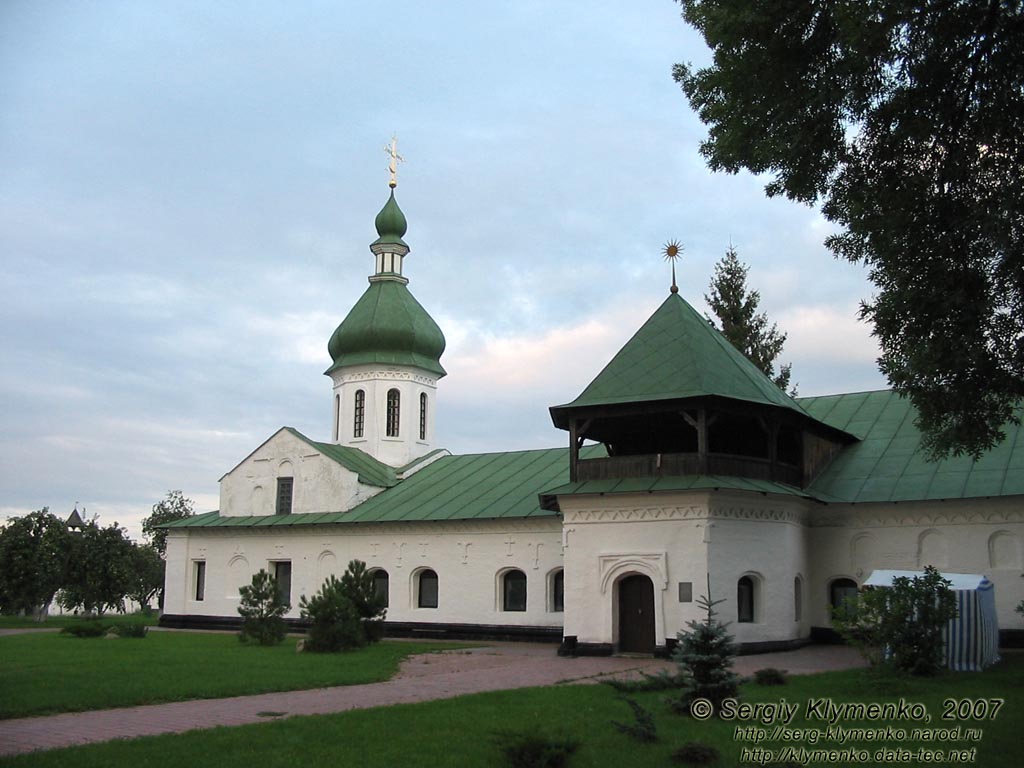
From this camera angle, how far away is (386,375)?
121 feet

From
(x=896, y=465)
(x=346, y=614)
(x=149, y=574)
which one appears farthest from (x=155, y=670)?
(x=149, y=574)

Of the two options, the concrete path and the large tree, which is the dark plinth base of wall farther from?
the large tree

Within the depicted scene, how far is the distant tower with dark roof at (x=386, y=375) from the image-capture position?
36.8 m

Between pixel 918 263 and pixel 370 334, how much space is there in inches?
1068

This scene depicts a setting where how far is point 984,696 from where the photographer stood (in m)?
13.1

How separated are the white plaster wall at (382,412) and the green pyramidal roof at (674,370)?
13.0 m

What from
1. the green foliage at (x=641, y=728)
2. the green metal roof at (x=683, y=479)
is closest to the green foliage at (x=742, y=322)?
the green metal roof at (x=683, y=479)

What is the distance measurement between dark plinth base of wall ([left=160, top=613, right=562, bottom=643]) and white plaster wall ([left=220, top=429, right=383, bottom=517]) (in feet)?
12.3

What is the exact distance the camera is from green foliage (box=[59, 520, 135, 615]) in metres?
39.6

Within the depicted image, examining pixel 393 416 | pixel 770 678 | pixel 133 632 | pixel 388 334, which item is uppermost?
pixel 388 334

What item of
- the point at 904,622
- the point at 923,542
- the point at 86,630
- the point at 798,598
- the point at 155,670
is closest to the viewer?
the point at 904,622

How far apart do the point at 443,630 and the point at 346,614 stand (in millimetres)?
8043

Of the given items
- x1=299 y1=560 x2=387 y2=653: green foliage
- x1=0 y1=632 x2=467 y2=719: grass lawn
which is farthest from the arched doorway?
x1=299 y1=560 x2=387 y2=653: green foliage

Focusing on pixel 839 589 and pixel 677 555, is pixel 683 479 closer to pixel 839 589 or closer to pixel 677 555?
pixel 677 555
